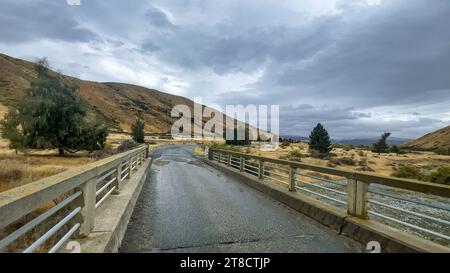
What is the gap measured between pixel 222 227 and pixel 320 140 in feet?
159

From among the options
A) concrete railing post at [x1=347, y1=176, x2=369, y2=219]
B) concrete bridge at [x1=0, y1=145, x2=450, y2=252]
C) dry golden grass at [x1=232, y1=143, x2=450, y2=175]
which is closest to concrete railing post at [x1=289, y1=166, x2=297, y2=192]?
concrete bridge at [x1=0, y1=145, x2=450, y2=252]

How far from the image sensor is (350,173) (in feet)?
21.5

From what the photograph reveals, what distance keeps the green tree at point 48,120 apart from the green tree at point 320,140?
3385 cm

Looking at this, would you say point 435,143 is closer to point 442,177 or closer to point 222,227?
point 442,177

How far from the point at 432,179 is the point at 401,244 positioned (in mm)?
20790

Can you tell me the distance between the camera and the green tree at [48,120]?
31.0 metres

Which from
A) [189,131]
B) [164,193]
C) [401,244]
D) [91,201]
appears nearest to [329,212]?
[401,244]

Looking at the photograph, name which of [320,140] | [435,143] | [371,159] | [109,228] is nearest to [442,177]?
[109,228]

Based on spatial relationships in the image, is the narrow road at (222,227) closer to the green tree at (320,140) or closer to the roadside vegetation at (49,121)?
the roadside vegetation at (49,121)

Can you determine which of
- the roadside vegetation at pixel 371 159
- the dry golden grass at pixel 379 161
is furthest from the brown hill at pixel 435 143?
the dry golden grass at pixel 379 161

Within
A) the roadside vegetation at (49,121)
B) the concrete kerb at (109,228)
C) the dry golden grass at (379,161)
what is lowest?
the dry golden grass at (379,161)

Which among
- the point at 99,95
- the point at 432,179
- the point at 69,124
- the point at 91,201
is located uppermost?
the point at 99,95

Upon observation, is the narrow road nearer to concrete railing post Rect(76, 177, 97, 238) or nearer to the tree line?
concrete railing post Rect(76, 177, 97, 238)

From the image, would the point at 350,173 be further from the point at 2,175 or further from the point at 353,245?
the point at 2,175
